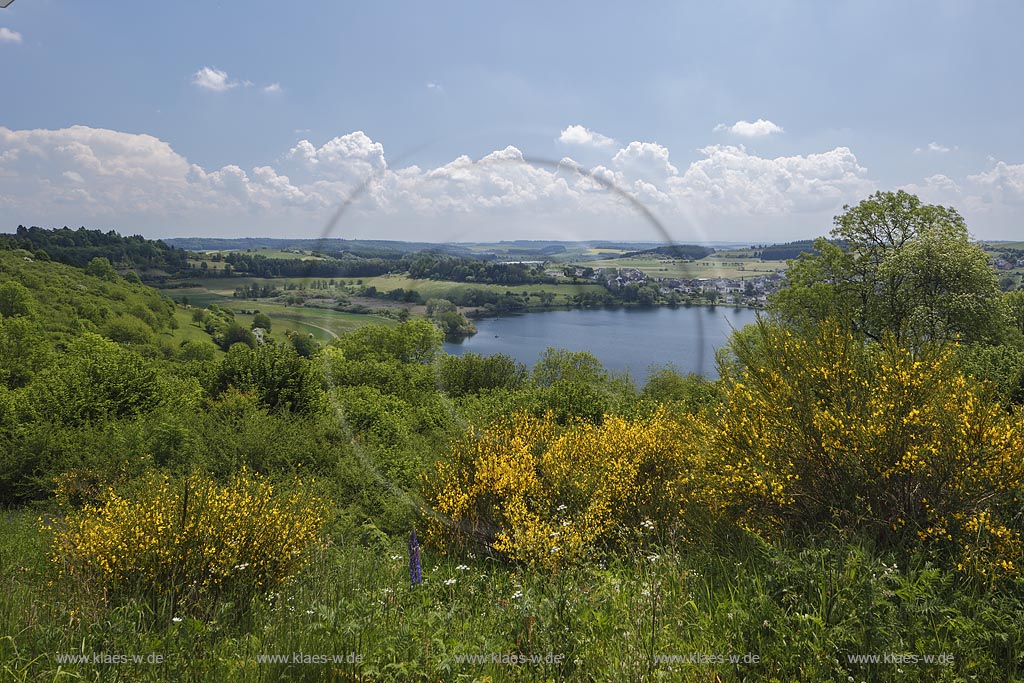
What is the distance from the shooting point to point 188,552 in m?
5.73

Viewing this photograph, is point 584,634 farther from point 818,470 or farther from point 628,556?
point 818,470

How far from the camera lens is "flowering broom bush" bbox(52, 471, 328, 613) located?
5793mm

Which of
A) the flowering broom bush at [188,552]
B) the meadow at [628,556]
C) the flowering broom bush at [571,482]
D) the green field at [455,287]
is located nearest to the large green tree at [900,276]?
the meadow at [628,556]

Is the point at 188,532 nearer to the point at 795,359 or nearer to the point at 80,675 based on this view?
the point at 80,675

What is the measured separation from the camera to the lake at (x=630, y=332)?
25.3ft

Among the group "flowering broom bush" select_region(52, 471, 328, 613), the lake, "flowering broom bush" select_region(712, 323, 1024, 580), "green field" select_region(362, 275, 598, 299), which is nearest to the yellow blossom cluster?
"flowering broom bush" select_region(712, 323, 1024, 580)

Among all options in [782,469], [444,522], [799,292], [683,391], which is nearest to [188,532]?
[444,522]

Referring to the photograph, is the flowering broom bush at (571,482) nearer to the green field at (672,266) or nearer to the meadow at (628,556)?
the meadow at (628,556)

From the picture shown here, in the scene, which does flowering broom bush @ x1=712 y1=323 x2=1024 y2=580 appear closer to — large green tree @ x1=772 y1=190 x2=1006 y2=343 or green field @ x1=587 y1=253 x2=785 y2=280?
green field @ x1=587 y1=253 x2=785 y2=280

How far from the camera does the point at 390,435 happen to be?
22.4 meters

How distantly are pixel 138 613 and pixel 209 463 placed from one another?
14696 millimetres

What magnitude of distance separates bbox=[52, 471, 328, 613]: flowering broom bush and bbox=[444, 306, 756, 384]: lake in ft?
11.6

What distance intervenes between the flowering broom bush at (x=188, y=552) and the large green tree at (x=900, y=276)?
67.7 ft

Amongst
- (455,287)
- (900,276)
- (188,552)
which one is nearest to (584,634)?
(188,552)
